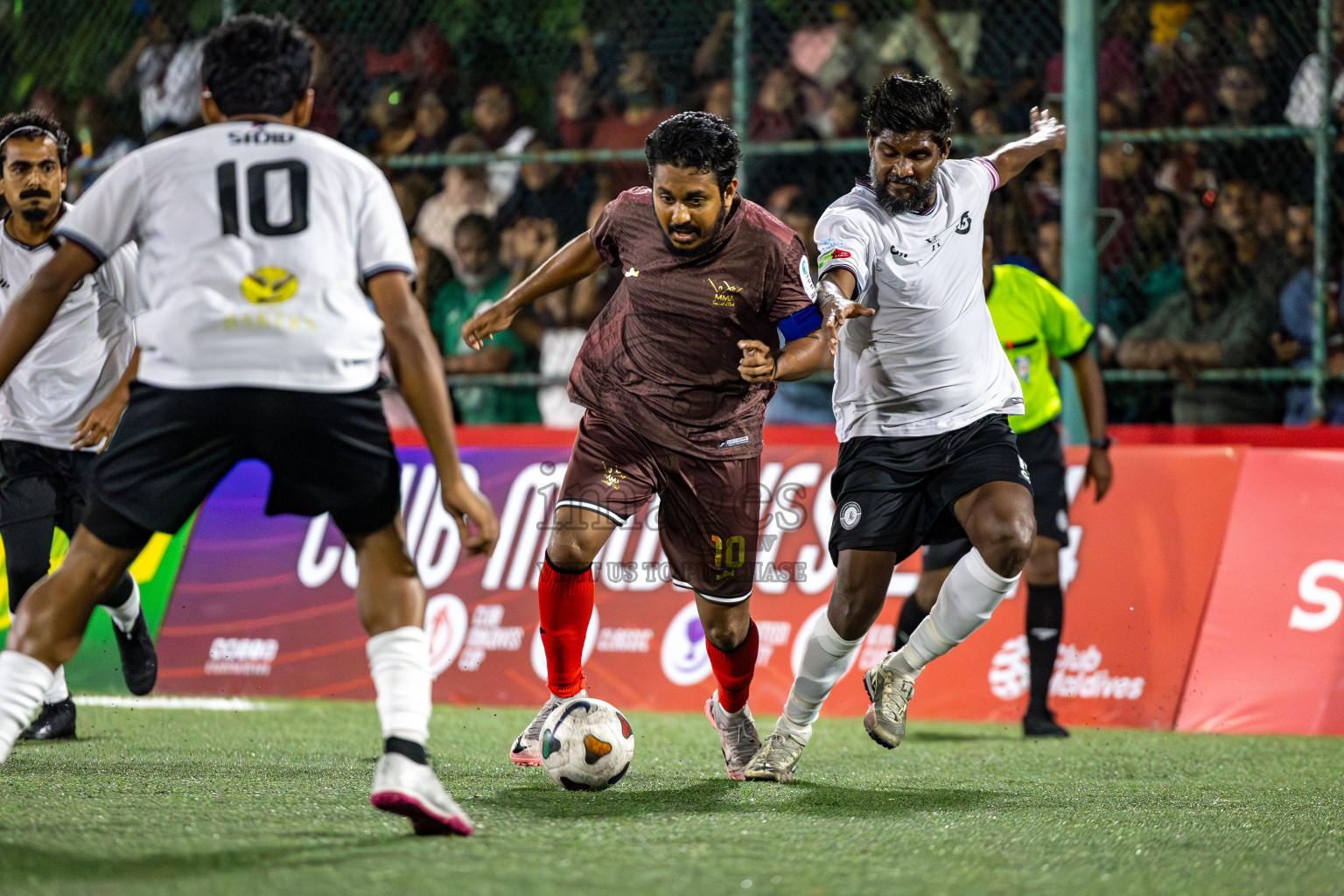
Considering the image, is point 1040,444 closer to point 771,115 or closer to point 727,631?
point 727,631

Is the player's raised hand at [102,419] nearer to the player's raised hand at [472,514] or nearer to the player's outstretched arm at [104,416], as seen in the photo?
the player's outstretched arm at [104,416]

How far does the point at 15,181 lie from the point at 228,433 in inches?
127

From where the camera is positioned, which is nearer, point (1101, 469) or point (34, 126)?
point (34, 126)

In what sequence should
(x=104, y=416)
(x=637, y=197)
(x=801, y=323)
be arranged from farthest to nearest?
(x=104, y=416), (x=637, y=197), (x=801, y=323)

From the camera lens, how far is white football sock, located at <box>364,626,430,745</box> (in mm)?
3762

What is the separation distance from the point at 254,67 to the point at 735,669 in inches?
108

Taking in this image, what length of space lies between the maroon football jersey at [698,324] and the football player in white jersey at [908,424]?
0.22m

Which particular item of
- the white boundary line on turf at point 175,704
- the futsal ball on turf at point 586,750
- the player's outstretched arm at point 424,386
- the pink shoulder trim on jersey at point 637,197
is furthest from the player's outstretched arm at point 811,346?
the white boundary line on turf at point 175,704

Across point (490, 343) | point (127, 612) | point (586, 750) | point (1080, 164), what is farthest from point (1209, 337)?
point (127, 612)

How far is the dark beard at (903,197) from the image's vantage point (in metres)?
5.36

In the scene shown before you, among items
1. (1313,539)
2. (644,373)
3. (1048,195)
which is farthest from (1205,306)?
(644,373)

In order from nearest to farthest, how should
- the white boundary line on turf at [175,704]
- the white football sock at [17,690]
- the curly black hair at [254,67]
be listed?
the white football sock at [17,690]
the curly black hair at [254,67]
the white boundary line on turf at [175,704]

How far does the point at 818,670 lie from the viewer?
215 inches

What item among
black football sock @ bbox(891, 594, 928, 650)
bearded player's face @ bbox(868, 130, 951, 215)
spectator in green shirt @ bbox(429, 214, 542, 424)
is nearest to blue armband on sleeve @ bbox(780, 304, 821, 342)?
bearded player's face @ bbox(868, 130, 951, 215)
